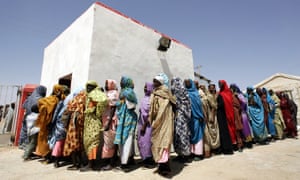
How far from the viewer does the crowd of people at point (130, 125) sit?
2695mm

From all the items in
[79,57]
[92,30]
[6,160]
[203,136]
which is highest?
[92,30]

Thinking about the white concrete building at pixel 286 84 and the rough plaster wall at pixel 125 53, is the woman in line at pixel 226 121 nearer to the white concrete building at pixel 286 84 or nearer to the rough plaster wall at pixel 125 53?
the rough plaster wall at pixel 125 53

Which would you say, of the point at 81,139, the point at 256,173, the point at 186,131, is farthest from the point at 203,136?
the point at 81,139

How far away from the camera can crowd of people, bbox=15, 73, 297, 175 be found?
8.84 ft

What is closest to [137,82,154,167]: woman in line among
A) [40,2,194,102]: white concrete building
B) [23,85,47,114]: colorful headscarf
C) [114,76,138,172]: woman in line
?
[114,76,138,172]: woman in line

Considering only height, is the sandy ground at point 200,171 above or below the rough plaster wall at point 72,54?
below

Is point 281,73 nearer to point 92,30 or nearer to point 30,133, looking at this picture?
point 92,30

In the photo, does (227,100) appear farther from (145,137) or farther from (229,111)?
(145,137)

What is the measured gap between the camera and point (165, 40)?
5293 millimetres

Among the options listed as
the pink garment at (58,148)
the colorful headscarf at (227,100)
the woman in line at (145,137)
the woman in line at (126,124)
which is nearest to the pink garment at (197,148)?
the woman in line at (145,137)

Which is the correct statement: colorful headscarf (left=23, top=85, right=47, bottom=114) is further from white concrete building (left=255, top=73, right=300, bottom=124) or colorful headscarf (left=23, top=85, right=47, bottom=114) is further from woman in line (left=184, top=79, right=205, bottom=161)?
white concrete building (left=255, top=73, right=300, bottom=124)

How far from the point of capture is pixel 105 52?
12.8ft

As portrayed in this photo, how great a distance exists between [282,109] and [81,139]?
7.29 m

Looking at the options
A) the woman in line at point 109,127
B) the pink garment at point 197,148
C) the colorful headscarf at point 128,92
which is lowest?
the pink garment at point 197,148
